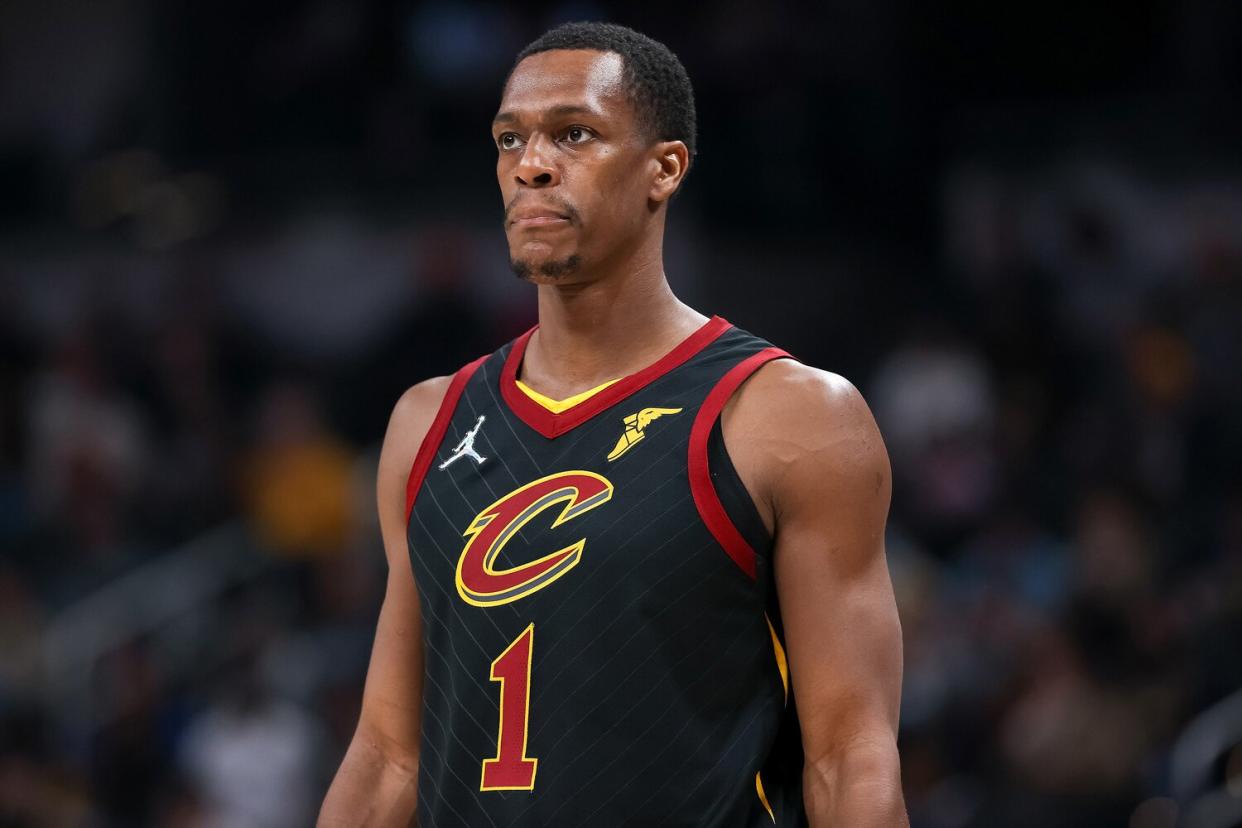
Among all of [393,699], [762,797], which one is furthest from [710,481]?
[393,699]

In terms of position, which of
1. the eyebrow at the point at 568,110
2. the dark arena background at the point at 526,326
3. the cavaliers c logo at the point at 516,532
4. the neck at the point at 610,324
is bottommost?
the dark arena background at the point at 526,326

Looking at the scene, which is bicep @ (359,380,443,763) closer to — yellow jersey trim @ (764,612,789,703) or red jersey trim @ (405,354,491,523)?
red jersey trim @ (405,354,491,523)

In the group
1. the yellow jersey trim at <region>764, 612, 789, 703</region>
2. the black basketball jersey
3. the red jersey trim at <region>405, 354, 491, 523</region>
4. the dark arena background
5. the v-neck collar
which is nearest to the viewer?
the black basketball jersey

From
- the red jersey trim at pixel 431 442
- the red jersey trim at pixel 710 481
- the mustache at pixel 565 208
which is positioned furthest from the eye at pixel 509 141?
the red jersey trim at pixel 710 481

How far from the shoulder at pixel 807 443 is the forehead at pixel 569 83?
60cm

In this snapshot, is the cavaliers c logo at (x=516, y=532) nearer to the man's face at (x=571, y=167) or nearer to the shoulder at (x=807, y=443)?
the shoulder at (x=807, y=443)

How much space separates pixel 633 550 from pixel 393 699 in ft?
2.16

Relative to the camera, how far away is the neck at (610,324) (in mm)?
3293

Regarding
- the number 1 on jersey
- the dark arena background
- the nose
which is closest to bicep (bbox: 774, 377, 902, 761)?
the number 1 on jersey

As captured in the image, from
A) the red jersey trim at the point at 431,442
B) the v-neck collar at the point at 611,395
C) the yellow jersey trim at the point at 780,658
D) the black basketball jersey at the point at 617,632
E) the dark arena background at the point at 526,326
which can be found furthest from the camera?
the dark arena background at the point at 526,326

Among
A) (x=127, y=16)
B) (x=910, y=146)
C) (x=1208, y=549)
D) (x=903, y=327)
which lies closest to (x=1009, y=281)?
(x=903, y=327)

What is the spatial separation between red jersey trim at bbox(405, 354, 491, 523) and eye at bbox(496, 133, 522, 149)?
45 cm

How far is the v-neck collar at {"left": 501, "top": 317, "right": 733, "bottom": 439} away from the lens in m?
3.22

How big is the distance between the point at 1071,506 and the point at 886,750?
540 cm
